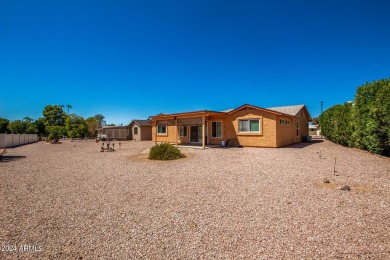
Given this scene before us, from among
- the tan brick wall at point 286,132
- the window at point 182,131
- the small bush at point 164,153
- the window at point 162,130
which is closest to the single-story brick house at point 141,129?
the window at point 162,130

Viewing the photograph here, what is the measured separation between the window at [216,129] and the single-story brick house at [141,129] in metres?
16.4

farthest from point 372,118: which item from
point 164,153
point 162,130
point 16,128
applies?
point 16,128

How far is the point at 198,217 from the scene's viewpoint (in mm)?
4090

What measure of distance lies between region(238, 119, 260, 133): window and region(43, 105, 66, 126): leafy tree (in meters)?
52.9

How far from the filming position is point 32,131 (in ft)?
145

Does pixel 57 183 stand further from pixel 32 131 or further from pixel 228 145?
pixel 32 131

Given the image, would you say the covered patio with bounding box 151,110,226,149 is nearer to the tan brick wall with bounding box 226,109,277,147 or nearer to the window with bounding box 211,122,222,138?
the window with bounding box 211,122,222,138

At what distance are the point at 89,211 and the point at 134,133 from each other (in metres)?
31.7

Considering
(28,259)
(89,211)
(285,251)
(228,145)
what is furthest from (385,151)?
(28,259)

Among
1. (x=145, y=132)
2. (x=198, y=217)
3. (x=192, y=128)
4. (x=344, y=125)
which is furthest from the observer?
(x=145, y=132)

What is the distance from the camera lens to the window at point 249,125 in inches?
675

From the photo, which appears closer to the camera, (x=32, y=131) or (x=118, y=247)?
(x=118, y=247)

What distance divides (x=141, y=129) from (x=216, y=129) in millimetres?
17262

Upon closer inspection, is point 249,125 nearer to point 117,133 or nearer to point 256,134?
point 256,134
